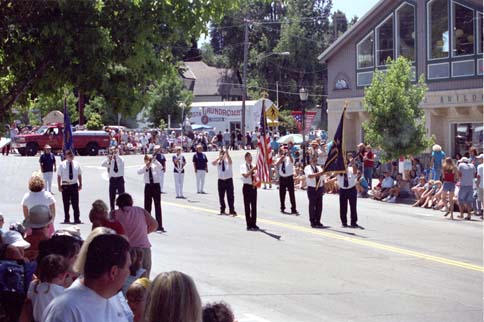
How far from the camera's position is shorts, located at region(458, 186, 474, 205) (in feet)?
71.6

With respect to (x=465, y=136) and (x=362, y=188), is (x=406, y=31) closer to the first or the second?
(x=465, y=136)

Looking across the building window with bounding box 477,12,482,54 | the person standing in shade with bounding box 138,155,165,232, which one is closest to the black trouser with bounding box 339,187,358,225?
the person standing in shade with bounding box 138,155,165,232

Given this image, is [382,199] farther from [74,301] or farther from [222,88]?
[222,88]

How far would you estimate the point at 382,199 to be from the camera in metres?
27.0

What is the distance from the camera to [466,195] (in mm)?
21906

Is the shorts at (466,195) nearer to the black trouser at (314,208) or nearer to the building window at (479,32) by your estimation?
the black trouser at (314,208)

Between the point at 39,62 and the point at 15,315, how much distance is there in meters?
4.06

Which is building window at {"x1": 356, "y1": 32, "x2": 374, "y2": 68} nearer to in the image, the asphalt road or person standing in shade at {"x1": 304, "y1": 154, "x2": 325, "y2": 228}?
the asphalt road

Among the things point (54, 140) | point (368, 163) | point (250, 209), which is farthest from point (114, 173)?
point (54, 140)

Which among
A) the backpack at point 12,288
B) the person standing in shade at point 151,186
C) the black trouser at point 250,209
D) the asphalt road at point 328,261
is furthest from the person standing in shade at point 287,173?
the backpack at point 12,288

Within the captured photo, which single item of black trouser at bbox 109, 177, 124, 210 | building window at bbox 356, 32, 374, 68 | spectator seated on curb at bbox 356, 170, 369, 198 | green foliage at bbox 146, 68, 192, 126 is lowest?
spectator seated on curb at bbox 356, 170, 369, 198

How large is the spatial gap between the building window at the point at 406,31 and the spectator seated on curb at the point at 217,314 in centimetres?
3297

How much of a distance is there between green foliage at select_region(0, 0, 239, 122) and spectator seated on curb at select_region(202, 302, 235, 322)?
17.6 ft

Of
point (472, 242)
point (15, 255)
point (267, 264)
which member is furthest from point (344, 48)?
point (15, 255)
